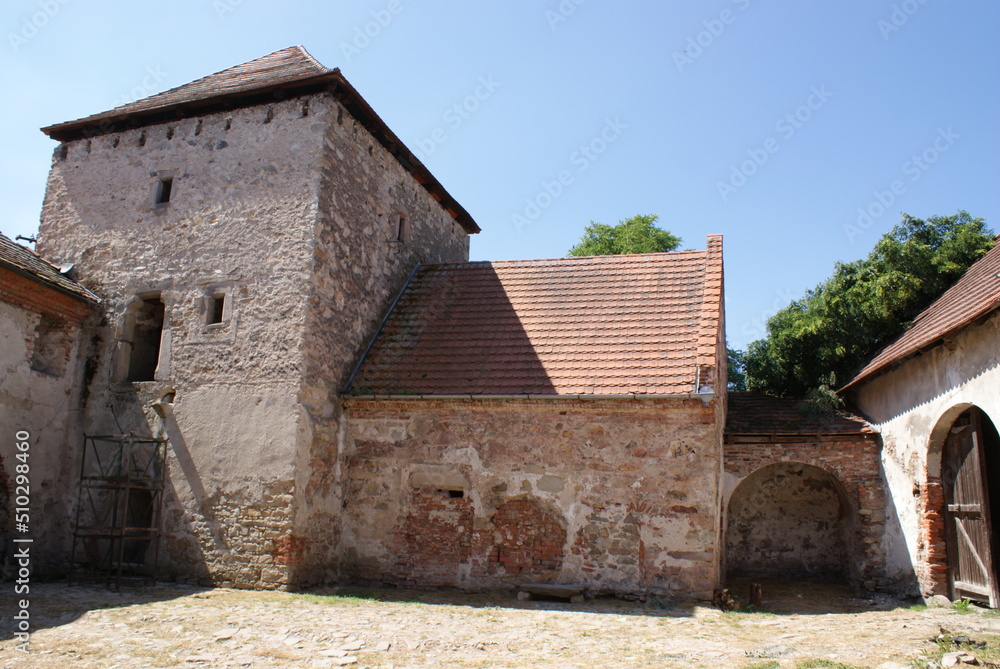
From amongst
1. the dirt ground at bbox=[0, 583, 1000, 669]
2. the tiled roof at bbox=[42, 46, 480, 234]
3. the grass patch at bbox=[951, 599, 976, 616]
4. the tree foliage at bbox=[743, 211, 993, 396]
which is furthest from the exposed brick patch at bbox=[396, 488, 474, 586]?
the tree foliage at bbox=[743, 211, 993, 396]

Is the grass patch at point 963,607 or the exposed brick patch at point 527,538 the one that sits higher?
the exposed brick patch at point 527,538

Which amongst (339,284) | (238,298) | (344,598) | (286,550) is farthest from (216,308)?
(344,598)

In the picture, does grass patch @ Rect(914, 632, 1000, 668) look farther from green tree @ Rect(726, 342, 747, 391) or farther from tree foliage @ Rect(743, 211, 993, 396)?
green tree @ Rect(726, 342, 747, 391)

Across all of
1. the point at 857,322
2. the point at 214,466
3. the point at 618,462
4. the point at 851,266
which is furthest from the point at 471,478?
the point at 851,266

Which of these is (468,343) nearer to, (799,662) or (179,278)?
(179,278)

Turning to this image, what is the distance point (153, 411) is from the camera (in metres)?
10.7

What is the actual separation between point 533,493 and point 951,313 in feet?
22.1

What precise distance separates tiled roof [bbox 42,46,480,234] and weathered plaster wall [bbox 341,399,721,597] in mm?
4923

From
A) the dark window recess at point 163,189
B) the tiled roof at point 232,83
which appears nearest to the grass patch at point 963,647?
the tiled roof at point 232,83

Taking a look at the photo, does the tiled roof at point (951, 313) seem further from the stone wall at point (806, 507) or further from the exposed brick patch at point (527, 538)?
the exposed brick patch at point (527, 538)

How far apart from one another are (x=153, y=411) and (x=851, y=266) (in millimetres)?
13387

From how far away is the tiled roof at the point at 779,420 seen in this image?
12578 millimetres

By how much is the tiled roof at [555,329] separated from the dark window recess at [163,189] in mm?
4237

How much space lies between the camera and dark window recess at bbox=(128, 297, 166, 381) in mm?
11445
